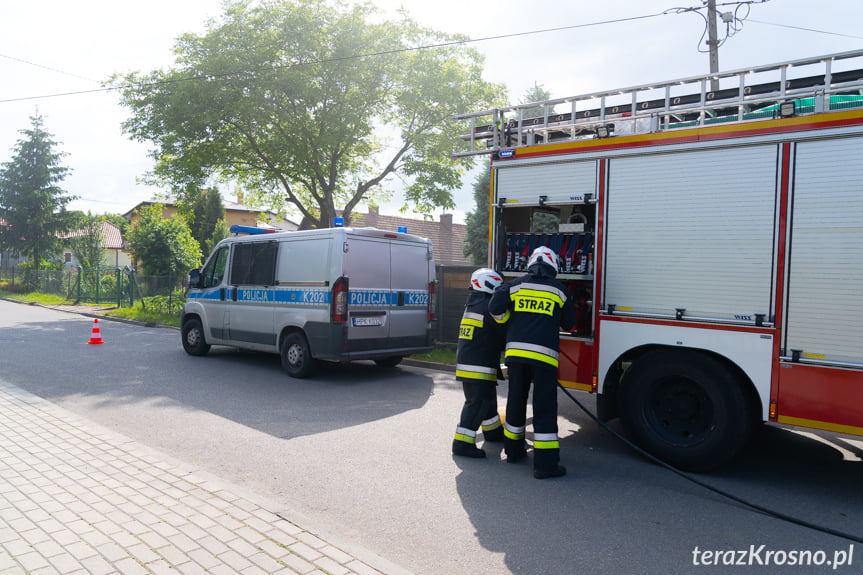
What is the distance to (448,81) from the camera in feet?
63.6

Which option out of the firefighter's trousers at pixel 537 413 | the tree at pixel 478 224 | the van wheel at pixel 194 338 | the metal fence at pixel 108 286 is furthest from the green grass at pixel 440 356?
the tree at pixel 478 224

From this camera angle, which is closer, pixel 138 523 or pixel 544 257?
pixel 138 523

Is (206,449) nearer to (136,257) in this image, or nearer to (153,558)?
(153,558)

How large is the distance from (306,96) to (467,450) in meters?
15.3

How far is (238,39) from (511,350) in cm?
1712

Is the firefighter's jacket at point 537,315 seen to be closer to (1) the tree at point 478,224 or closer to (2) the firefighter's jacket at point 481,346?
(2) the firefighter's jacket at point 481,346

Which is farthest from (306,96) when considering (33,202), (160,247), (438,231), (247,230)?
(33,202)

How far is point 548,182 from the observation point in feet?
19.3

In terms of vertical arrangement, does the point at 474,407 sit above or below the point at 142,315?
above

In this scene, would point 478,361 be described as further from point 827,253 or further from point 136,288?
point 136,288

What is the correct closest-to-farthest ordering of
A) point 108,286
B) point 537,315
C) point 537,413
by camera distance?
point 537,413
point 537,315
point 108,286

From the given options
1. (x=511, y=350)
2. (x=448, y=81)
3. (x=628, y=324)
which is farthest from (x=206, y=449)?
(x=448, y=81)

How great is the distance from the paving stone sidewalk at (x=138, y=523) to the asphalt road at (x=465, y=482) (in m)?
0.30

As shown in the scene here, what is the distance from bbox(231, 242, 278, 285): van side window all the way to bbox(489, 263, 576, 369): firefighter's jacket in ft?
17.9
